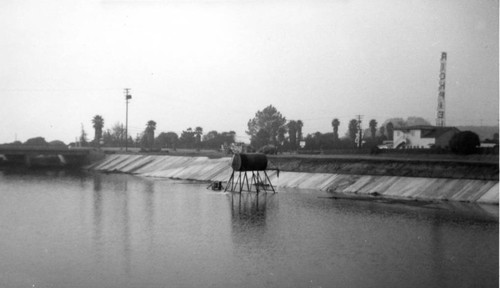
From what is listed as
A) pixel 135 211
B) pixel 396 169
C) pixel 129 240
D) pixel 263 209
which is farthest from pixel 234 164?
pixel 129 240

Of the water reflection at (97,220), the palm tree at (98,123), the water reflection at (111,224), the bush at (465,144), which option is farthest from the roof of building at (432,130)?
the palm tree at (98,123)

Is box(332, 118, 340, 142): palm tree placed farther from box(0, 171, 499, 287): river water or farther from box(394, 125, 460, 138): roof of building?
box(0, 171, 499, 287): river water

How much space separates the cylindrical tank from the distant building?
218ft

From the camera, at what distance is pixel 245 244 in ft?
100

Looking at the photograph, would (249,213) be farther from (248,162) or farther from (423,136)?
(423,136)

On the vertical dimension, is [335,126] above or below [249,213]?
above

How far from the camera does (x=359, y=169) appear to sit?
225 ft

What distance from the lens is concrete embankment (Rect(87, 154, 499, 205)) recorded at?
174 ft

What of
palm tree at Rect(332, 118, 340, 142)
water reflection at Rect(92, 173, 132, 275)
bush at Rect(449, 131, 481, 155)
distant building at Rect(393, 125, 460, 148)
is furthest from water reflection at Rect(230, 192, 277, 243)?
palm tree at Rect(332, 118, 340, 142)

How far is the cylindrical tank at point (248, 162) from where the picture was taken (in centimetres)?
5850

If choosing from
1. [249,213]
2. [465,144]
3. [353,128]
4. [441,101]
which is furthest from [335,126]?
[249,213]

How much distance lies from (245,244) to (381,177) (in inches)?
1479

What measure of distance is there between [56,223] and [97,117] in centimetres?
16461

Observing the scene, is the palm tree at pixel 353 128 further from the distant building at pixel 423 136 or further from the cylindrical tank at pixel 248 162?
the cylindrical tank at pixel 248 162
